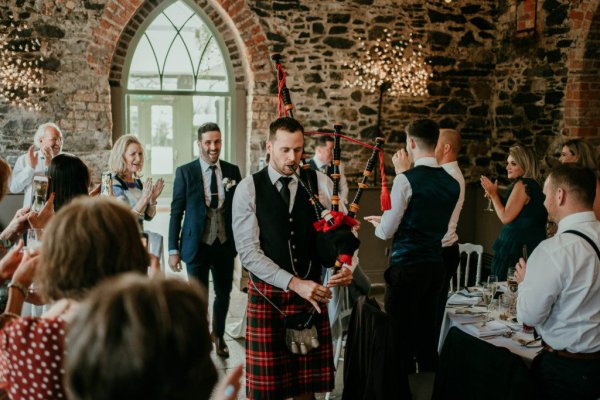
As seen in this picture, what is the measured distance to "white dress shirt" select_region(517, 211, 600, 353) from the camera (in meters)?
2.58

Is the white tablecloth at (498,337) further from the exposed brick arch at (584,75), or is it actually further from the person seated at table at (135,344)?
the exposed brick arch at (584,75)

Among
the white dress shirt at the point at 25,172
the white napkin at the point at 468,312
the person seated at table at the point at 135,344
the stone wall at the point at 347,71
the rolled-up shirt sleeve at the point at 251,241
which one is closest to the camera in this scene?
the person seated at table at the point at 135,344

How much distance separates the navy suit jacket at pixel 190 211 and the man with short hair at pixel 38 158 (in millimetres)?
1487

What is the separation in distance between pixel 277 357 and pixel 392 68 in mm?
5094

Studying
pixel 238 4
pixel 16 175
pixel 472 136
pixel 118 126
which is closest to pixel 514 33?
pixel 472 136

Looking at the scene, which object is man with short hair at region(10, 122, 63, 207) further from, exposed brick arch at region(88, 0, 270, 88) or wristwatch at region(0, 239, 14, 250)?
wristwatch at region(0, 239, 14, 250)

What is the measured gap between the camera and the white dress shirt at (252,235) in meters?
3.04

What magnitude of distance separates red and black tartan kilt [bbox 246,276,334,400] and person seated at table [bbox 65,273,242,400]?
6.38 ft

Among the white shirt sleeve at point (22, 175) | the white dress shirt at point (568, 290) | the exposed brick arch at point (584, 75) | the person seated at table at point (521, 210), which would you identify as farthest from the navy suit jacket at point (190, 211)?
the exposed brick arch at point (584, 75)

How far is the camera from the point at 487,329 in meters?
3.40

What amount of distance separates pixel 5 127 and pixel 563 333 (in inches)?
229

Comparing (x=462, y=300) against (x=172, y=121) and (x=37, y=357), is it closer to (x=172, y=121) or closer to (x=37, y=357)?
(x=37, y=357)

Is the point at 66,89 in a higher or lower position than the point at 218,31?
lower

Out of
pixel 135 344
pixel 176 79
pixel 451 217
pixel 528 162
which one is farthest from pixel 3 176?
pixel 176 79
